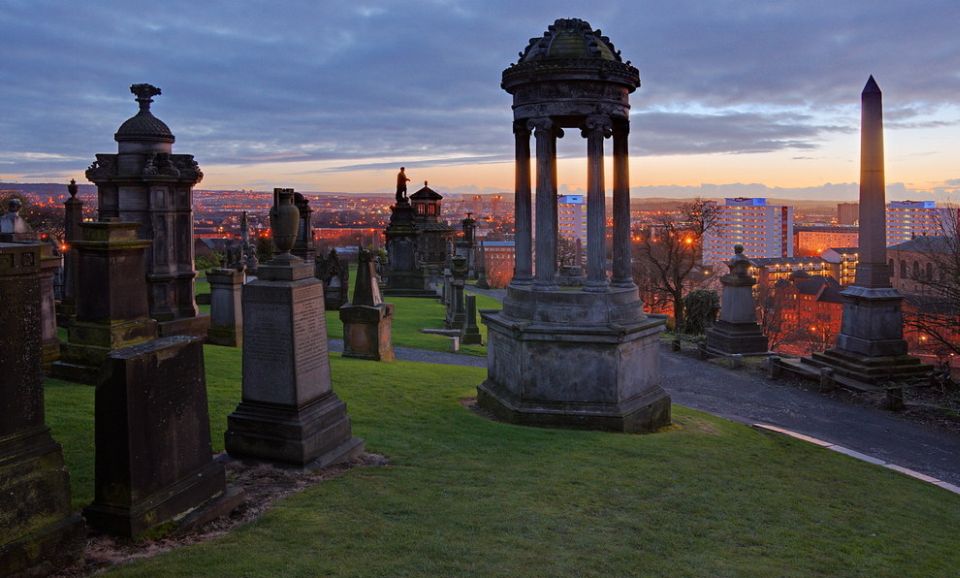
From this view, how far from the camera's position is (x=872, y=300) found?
15.5 meters

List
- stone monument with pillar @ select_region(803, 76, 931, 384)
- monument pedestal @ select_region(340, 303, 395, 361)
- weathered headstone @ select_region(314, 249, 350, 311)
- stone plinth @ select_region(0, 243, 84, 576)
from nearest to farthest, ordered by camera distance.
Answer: stone plinth @ select_region(0, 243, 84, 576), monument pedestal @ select_region(340, 303, 395, 361), stone monument with pillar @ select_region(803, 76, 931, 384), weathered headstone @ select_region(314, 249, 350, 311)

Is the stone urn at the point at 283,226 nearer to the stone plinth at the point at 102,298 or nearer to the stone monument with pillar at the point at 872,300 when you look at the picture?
the stone plinth at the point at 102,298

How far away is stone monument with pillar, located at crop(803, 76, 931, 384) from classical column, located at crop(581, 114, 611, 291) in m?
8.64

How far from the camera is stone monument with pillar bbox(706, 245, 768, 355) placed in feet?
63.9

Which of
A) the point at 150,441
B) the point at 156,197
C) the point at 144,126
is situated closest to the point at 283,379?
the point at 150,441

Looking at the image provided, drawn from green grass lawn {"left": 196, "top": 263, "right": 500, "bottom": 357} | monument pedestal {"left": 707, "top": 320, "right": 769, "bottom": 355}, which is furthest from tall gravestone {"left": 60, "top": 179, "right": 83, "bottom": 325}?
monument pedestal {"left": 707, "top": 320, "right": 769, "bottom": 355}

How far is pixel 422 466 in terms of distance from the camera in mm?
6965

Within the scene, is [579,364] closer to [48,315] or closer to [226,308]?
[48,315]

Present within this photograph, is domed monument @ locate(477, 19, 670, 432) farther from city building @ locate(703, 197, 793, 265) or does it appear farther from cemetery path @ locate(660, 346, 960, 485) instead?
city building @ locate(703, 197, 793, 265)

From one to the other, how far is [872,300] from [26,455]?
53.1ft

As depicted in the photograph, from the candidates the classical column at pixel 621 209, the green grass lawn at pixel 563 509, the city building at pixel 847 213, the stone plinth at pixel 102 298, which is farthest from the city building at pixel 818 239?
the stone plinth at pixel 102 298

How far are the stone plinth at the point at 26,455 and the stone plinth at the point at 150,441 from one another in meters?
0.42

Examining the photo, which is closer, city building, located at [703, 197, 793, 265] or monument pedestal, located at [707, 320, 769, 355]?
monument pedestal, located at [707, 320, 769, 355]

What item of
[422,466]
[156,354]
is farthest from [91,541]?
[422,466]
